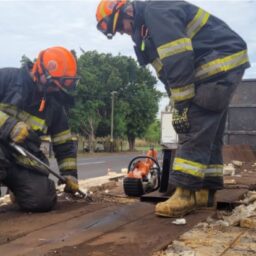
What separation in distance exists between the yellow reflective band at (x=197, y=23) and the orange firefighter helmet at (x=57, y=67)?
1121 mm

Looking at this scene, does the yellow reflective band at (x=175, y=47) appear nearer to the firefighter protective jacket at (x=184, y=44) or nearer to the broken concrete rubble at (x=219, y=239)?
the firefighter protective jacket at (x=184, y=44)

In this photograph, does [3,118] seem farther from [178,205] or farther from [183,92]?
[178,205]

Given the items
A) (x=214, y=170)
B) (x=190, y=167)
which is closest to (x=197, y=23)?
→ (x=190, y=167)

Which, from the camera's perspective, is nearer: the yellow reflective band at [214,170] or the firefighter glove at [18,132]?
the firefighter glove at [18,132]

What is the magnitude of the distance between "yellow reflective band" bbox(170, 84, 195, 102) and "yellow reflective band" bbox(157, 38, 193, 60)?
27 centimetres

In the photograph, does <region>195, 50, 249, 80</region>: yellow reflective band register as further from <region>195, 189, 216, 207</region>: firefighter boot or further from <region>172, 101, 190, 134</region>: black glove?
<region>195, 189, 216, 207</region>: firefighter boot

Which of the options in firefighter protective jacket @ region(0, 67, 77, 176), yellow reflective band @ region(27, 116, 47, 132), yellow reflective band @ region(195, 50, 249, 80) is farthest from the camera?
yellow reflective band @ region(27, 116, 47, 132)

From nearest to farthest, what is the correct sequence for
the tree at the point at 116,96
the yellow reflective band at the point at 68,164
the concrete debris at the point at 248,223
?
the concrete debris at the point at 248,223 < the yellow reflective band at the point at 68,164 < the tree at the point at 116,96

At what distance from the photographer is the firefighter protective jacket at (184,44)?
11.5 feet

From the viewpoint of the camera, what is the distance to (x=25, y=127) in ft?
13.1

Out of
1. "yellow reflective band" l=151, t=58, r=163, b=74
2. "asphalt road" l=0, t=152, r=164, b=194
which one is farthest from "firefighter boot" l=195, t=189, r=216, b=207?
"asphalt road" l=0, t=152, r=164, b=194

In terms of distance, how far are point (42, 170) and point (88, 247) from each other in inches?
72.8

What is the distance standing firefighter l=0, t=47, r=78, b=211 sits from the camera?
4.05 metres

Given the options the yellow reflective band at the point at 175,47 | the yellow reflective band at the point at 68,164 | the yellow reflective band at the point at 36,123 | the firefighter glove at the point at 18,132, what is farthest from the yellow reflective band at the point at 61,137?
the yellow reflective band at the point at 175,47
